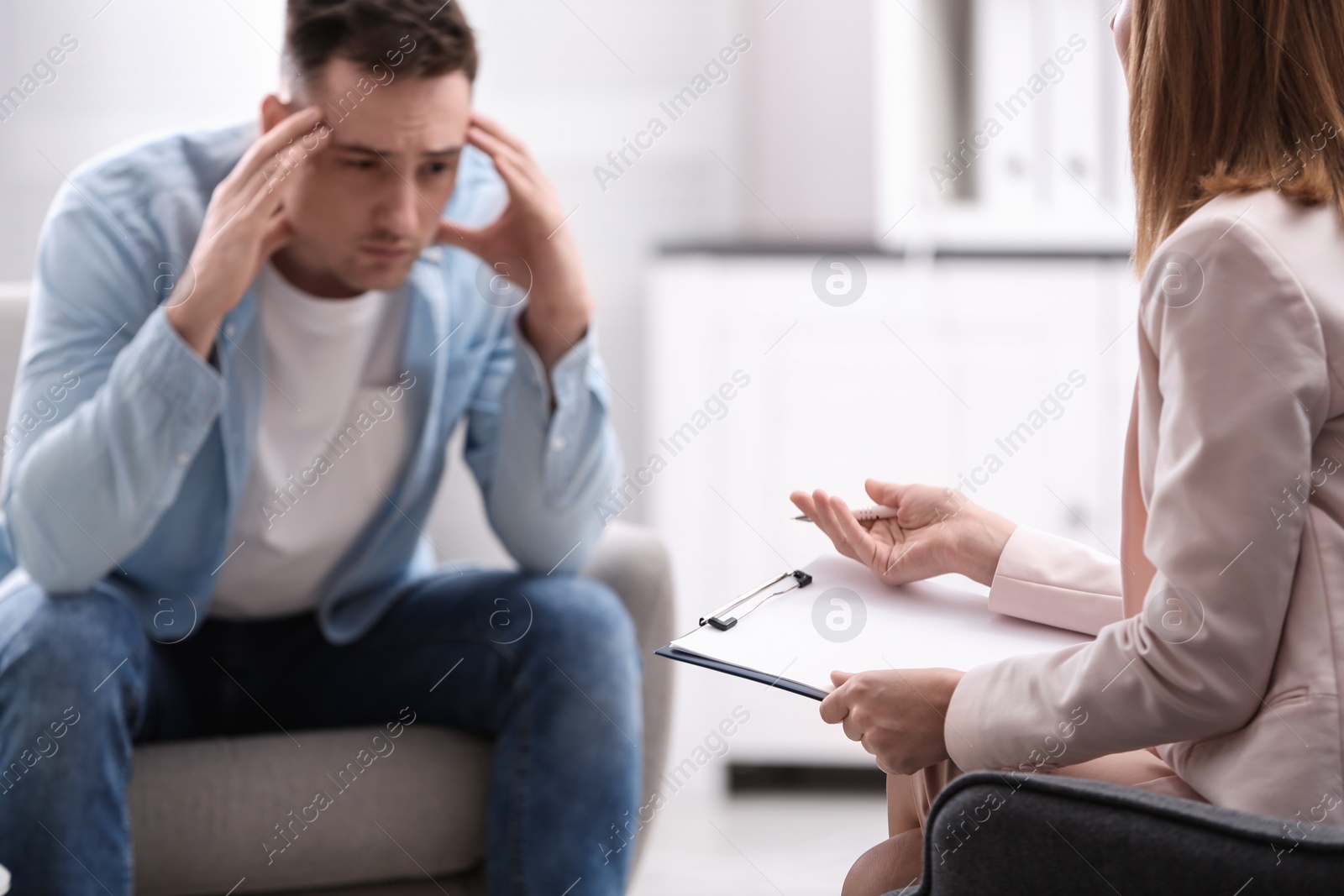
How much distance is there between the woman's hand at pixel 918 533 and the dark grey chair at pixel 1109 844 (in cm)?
33

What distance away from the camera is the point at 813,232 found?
94.8 inches

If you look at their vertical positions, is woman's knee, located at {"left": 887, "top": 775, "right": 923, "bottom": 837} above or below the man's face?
below

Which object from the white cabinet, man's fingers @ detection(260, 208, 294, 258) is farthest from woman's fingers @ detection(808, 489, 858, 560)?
the white cabinet

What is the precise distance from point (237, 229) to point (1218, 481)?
0.98 meters

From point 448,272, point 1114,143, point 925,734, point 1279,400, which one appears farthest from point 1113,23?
point 1114,143

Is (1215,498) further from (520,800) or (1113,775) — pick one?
(520,800)

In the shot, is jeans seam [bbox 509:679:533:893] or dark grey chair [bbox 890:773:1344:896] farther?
jeans seam [bbox 509:679:533:893]

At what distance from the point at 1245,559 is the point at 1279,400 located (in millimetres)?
84

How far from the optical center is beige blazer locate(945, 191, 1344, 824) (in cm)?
61

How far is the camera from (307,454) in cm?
136

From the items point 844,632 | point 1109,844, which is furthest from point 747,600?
point 1109,844

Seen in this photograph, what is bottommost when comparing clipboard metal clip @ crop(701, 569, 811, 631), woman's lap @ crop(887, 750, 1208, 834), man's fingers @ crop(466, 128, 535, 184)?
woman's lap @ crop(887, 750, 1208, 834)

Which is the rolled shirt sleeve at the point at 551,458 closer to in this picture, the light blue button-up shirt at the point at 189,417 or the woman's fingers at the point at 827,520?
the light blue button-up shirt at the point at 189,417

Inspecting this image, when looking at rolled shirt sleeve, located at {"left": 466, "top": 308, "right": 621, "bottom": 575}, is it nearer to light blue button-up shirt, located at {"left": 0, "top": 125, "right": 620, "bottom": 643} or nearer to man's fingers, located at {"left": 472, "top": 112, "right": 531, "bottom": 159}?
light blue button-up shirt, located at {"left": 0, "top": 125, "right": 620, "bottom": 643}
